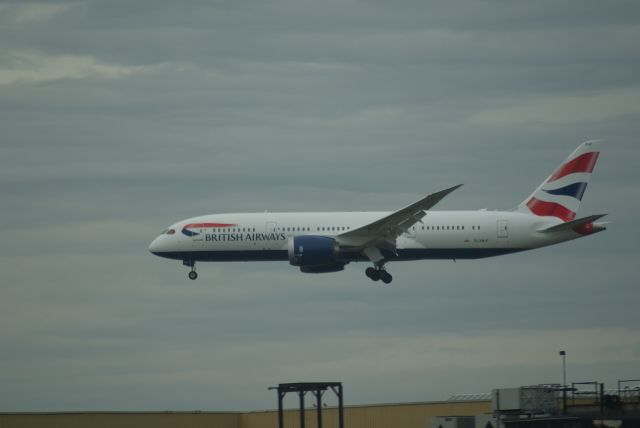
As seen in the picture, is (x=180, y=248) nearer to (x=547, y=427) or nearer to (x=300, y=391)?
(x=300, y=391)

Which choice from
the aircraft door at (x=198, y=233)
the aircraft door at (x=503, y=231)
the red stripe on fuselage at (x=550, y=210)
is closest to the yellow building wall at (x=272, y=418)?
the aircraft door at (x=198, y=233)

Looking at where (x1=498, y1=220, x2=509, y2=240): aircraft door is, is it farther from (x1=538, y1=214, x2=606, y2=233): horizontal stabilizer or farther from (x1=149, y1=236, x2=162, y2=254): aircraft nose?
(x1=149, y1=236, x2=162, y2=254): aircraft nose

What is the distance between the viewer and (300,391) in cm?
8144

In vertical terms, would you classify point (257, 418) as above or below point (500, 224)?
below

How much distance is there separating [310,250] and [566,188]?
20.2m

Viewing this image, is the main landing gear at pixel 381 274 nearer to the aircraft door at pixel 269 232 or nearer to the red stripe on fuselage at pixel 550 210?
the aircraft door at pixel 269 232

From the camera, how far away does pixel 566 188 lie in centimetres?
10094

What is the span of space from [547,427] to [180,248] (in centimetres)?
3495

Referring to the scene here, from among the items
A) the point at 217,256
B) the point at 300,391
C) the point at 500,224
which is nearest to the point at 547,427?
the point at 300,391

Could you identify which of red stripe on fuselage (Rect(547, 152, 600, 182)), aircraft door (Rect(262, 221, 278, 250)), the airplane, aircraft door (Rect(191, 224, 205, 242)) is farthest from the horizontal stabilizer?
aircraft door (Rect(191, 224, 205, 242))

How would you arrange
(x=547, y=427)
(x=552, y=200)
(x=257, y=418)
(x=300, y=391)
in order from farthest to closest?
(x=552, y=200), (x=257, y=418), (x=300, y=391), (x=547, y=427)

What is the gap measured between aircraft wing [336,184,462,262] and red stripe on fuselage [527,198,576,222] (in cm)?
949

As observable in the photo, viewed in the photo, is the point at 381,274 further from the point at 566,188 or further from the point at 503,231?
the point at 566,188

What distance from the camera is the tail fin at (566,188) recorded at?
99312mm
